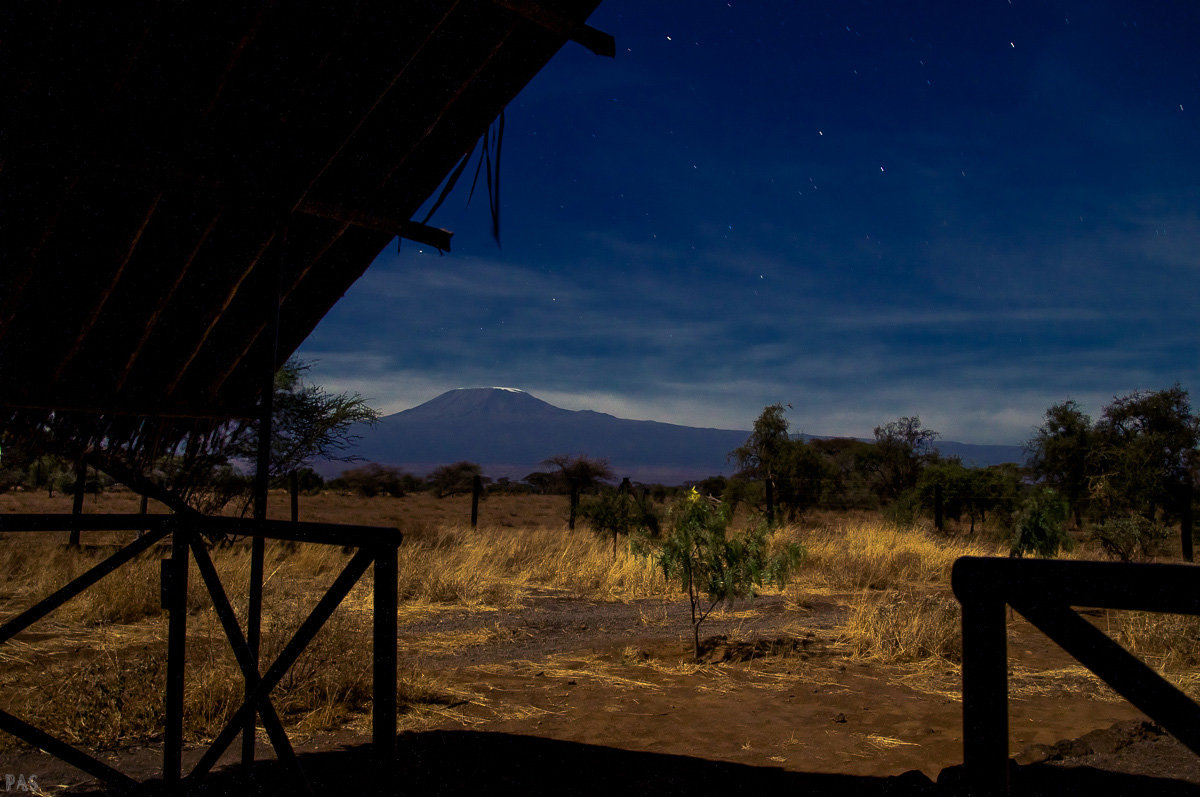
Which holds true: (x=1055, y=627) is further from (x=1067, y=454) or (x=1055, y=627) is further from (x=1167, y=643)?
(x=1067, y=454)

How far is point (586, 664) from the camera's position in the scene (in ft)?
21.7

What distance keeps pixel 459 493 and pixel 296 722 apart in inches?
1364

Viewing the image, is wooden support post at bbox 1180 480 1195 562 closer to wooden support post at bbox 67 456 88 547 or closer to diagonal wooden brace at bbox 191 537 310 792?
diagonal wooden brace at bbox 191 537 310 792

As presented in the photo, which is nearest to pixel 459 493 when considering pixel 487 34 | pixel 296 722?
pixel 296 722

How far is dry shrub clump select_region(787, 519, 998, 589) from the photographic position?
11359mm

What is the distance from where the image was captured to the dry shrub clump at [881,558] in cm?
1136

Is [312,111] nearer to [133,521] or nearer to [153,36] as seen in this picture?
[153,36]

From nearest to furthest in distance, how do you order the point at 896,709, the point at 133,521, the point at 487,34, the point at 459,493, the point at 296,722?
1. the point at 487,34
2. the point at 133,521
3. the point at 296,722
4. the point at 896,709
5. the point at 459,493

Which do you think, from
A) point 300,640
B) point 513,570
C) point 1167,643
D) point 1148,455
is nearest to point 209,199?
point 300,640

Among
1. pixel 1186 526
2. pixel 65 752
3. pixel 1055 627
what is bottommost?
pixel 65 752

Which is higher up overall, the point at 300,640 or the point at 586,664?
the point at 300,640

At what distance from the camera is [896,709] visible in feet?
17.0

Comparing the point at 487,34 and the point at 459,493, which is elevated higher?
the point at 487,34

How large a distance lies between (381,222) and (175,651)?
7.59 feet
